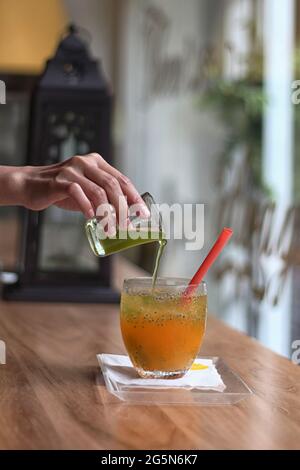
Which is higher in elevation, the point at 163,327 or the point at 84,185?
the point at 84,185

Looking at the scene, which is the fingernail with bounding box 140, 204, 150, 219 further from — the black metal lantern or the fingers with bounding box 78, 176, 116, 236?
the black metal lantern

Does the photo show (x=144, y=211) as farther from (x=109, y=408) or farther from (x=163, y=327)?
(x=109, y=408)

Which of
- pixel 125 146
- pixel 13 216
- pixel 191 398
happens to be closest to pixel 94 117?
pixel 191 398

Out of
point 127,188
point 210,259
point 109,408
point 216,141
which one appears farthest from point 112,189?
point 216,141

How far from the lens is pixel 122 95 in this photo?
838 cm

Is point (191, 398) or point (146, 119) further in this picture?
point (146, 119)

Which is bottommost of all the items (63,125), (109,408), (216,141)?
(109,408)

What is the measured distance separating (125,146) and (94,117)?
6.08 meters

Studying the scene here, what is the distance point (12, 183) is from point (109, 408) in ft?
1.65

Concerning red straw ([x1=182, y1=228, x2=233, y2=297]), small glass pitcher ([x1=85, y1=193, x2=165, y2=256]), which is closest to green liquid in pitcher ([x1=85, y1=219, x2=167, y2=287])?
small glass pitcher ([x1=85, y1=193, x2=165, y2=256])

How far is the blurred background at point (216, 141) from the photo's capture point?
Result: 10.2 feet

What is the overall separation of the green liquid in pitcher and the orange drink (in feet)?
0.37

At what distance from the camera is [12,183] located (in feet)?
4.54
